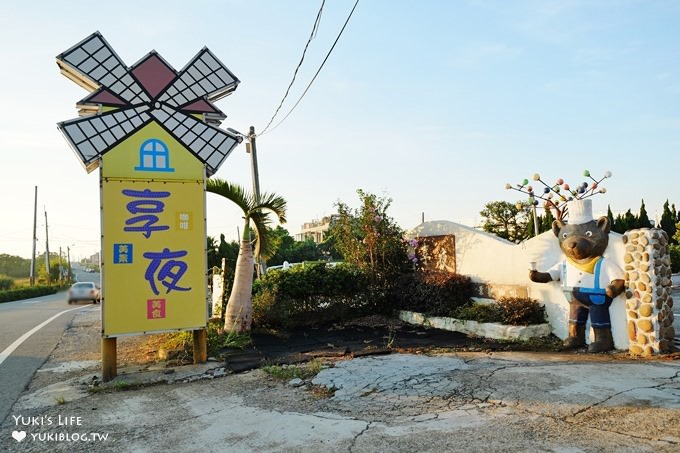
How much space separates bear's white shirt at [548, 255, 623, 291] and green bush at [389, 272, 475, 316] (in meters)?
2.21

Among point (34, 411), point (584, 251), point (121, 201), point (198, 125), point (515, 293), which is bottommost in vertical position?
point (34, 411)

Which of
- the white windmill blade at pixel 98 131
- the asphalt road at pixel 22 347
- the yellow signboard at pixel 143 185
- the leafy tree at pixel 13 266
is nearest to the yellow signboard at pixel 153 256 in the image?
the yellow signboard at pixel 143 185

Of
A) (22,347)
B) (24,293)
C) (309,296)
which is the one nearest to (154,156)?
(309,296)

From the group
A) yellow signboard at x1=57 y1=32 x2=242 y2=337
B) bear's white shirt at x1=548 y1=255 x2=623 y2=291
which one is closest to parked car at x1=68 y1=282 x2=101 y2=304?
yellow signboard at x1=57 y1=32 x2=242 y2=337

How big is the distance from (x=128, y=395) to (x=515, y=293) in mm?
6946

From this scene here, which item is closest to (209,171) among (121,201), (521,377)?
(121,201)

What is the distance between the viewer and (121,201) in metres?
7.04

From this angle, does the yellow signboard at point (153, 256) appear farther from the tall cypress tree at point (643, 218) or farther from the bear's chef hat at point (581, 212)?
the tall cypress tree at point (643, 218)

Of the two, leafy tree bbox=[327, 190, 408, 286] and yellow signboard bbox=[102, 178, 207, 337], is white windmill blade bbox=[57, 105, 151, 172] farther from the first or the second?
leafy tree bbox=[327, 190, 408, 286]

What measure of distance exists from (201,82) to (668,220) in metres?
29.0

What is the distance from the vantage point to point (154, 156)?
732 centimetres

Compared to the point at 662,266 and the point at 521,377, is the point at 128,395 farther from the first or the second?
the point at 662,266

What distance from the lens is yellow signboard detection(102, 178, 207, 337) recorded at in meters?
6.94

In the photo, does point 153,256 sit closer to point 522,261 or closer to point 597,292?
point 522,261
